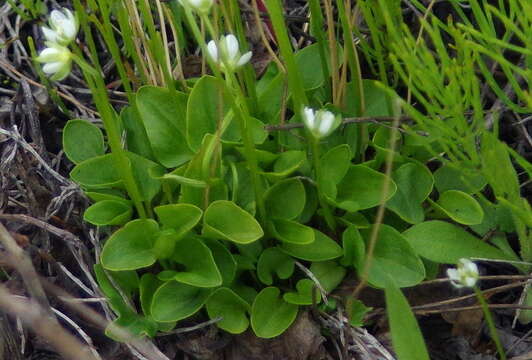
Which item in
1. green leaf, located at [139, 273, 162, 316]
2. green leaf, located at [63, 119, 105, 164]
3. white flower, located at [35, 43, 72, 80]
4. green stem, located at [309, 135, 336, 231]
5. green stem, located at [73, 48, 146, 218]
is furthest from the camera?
green leaf, located at [63, 119, 105, 164]

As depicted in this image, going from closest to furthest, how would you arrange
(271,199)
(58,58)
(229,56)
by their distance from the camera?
(58,58), (229,56), (271,199)

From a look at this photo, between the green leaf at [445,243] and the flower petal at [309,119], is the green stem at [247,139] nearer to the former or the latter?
the flower petal at [309,119]

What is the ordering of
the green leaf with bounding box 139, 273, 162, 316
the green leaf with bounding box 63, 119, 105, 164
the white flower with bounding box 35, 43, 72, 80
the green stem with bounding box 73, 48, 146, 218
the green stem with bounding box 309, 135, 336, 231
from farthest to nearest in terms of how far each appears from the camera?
the green leaf with bounding box 63, 119, 105, 164, the green leaf with bounding box 139, 273, 162, 316, the green stem with bounding box 309, 135, 336, 231, the green stem with bounding box 73, 48, 146, 218, the white flower with bounding box 35, 43, 72, 80

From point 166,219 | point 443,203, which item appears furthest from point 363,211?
point 166,219

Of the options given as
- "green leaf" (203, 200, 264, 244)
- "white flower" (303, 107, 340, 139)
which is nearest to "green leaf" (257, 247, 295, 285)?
"green leaf" (203, 200, 264, 244)

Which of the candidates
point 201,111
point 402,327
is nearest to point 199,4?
point 201,111

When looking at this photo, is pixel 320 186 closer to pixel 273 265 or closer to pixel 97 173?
pixel 273 265

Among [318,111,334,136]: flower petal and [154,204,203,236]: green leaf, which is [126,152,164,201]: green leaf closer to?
[154,204,203,236]: green leaf
